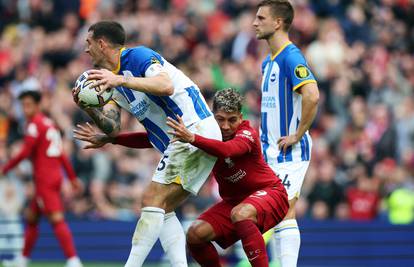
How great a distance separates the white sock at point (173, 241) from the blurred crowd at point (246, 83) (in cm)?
608

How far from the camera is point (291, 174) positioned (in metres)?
10.2

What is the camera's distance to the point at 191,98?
9344 millimetres

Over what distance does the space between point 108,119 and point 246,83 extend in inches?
357

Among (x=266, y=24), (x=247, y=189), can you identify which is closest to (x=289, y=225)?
(x=247, y=189)

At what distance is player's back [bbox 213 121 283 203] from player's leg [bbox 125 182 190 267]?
495 millimetres

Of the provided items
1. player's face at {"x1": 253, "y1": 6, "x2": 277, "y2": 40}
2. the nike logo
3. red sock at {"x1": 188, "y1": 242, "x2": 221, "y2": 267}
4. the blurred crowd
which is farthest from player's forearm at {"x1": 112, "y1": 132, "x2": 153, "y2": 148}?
the blurred crowd

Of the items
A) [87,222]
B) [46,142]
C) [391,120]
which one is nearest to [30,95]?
[46,142]

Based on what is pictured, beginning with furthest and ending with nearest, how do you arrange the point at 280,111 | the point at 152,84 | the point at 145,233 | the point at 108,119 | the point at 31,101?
the point at 31,101 < the point at 280,111 < the point at 108,119 < the point at 145,233 < the point at 152,84

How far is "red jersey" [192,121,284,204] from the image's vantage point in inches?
366

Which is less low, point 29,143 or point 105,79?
point 105,79

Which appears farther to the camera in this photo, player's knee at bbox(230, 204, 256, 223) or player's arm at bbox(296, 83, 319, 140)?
player's arm at bbox(296, 83, 319, 140)

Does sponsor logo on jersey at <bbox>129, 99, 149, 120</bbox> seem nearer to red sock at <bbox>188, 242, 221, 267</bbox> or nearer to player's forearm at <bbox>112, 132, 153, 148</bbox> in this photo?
player's forearm at <bbox>112, 132, 153, 148</bbox>

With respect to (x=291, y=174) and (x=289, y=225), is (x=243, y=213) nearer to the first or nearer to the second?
(x=289, y=225)

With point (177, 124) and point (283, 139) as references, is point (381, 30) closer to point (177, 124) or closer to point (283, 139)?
point (283, 139)
